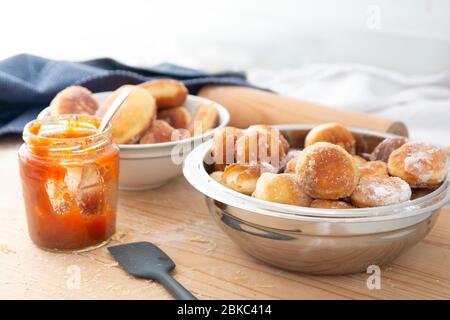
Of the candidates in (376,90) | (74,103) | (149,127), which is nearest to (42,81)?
(74,103)

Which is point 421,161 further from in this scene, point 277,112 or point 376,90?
point 376,90

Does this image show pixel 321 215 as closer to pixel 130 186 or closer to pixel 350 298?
pixel 350 298

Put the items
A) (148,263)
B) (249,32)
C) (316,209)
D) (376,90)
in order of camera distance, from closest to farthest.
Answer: (316,209) → (148,263) → (376,90) → (249,32)

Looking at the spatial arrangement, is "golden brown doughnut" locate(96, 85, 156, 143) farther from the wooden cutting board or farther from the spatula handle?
the spatula handle

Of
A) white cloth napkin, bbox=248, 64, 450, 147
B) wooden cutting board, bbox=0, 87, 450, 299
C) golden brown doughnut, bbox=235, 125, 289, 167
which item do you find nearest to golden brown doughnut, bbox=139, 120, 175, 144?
wooden cutting board, bbox=0, 87, 450, 299

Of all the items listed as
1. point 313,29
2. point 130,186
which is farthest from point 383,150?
point 313,29

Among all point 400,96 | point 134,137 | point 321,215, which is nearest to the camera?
point 321,215

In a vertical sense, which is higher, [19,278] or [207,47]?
[207,47]
